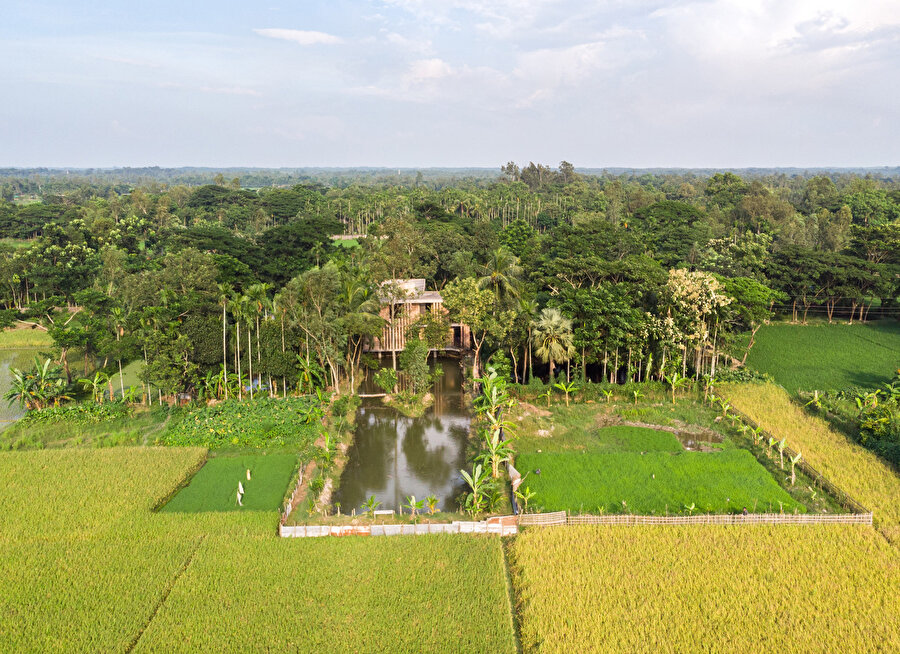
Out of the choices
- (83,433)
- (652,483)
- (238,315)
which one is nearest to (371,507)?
(652,483)

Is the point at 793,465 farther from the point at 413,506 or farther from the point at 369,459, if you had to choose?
the point at 369,459

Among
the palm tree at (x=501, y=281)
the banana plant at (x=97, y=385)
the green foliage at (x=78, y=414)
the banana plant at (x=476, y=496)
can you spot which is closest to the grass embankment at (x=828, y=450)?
the palm tree at (x=501, y=281)

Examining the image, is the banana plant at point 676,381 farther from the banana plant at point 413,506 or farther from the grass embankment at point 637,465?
the banana plant at point 413,506

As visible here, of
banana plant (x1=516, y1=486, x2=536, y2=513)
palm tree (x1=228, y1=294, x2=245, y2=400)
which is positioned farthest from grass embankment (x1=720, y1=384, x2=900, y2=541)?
palm tree (x1=228, y1=294, x2=245, y2=400)

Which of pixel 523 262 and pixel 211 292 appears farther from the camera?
pixel 523 262

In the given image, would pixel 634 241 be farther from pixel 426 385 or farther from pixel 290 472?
Answer: pixel 290 472

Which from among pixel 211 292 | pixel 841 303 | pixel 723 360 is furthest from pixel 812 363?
pixel 211 292

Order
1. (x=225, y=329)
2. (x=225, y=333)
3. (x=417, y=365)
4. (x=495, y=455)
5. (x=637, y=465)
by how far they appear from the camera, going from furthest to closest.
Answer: (x=417, y=365)
(x=225, y=333)
(x=225, y=329)
(x=637, y=465)
(x=495, y=455)
